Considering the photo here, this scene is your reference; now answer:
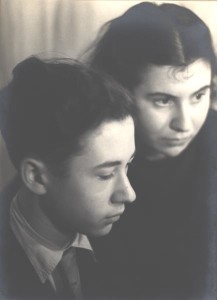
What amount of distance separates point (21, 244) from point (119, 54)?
0.61m

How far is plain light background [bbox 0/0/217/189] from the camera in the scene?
1616 mm

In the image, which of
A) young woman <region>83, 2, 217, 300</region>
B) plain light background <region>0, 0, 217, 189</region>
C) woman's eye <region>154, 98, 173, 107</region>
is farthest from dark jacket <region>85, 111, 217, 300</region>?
plain light background <region>0, 0, 217, 189</region>

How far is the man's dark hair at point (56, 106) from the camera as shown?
5.14 ft

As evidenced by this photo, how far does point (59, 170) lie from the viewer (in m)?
1.58

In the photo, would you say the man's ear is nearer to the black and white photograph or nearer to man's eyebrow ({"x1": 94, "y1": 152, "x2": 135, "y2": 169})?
the black and white photograph

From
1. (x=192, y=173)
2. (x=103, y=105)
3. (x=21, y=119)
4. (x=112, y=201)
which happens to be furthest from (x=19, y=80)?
(x=192, y=173)

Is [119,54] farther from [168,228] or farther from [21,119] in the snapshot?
[168,228]

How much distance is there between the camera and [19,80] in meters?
1.61

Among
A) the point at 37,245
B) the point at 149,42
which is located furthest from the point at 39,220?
the point at 149,42

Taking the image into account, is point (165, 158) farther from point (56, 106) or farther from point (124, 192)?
point (56, 106)

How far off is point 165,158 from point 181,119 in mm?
124

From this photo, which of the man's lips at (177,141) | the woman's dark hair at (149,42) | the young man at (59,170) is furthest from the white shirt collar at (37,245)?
the woman's dark hair at (149,42)

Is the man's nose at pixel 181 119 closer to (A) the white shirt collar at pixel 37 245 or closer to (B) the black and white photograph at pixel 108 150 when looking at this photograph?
(B) the black and white photograph at pixel 108 150

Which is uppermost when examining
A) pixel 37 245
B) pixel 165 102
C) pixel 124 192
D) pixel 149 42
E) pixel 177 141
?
pixel 149 42
